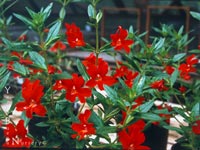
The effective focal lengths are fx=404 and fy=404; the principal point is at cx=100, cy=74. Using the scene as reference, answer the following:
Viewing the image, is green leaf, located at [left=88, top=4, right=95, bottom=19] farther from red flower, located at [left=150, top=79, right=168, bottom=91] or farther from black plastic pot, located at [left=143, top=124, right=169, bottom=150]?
black plastic pot, located at [left=143, top=124, right=169, bottom=150]

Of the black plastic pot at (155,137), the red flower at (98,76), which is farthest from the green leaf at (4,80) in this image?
Result: the black plastic pot at (155,137)

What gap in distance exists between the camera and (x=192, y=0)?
4.82m

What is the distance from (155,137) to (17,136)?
1.91 feet

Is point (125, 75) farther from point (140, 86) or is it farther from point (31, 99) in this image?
point (31, 99)

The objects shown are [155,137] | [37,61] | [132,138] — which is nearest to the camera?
[132,138]

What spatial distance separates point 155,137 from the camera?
1464mm

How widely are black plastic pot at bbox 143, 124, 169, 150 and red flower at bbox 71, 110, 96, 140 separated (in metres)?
0.50

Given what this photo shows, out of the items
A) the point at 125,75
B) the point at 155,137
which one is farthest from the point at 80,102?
the point at 155,137

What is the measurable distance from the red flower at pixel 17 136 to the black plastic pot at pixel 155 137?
1.79ft

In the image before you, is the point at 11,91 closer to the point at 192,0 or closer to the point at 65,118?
the point at 65,118

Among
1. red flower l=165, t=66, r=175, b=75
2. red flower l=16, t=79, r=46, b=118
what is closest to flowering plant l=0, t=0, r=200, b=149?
red flower l=16, t=79, r=46, b=118

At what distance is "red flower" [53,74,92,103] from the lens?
1.04m

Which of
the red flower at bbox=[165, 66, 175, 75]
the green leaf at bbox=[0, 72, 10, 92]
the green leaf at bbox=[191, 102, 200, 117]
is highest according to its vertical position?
the red flower at bbox=[165, 66, 175, 75]

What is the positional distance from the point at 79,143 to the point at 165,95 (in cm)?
45
